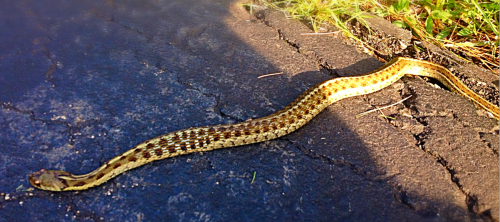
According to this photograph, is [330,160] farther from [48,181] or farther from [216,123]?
[48,181]

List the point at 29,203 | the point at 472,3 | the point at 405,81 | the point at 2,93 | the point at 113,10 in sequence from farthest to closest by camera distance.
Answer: the point at 113,10 → the point at 472,3 → the point at 405,81 → the point at 2,93 → the point at 29,203

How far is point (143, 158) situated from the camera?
3496 mm

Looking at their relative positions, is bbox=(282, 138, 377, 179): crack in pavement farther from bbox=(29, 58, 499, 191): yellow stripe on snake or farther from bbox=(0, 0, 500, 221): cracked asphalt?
bbox=(29, 58, 499, 191): yellow stripe on snake

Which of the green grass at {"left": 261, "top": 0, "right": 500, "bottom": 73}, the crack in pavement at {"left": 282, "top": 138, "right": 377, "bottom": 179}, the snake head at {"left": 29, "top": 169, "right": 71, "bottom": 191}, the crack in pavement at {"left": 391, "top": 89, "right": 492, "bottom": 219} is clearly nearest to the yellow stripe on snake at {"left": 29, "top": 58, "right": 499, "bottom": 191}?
the snake head at {"left": 29, "top": 169, "right": 71, "bottom": 191}

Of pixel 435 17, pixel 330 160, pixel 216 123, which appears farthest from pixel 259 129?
pixel 435 17

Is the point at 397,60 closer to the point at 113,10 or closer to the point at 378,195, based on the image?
the point at 378,195

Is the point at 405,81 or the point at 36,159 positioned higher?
the point at 405,81


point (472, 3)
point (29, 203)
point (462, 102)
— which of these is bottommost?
point (29, 203)

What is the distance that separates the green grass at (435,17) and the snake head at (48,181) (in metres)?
4.26

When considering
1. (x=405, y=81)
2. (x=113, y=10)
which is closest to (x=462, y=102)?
(x=405, y=81)

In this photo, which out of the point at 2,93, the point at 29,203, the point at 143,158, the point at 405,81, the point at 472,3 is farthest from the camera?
the point at 472,3

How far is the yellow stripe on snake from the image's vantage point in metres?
3.26

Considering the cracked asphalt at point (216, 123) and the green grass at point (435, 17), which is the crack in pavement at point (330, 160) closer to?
the cracked asphalt at point (216, 123)

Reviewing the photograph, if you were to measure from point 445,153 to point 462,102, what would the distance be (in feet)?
3.54
